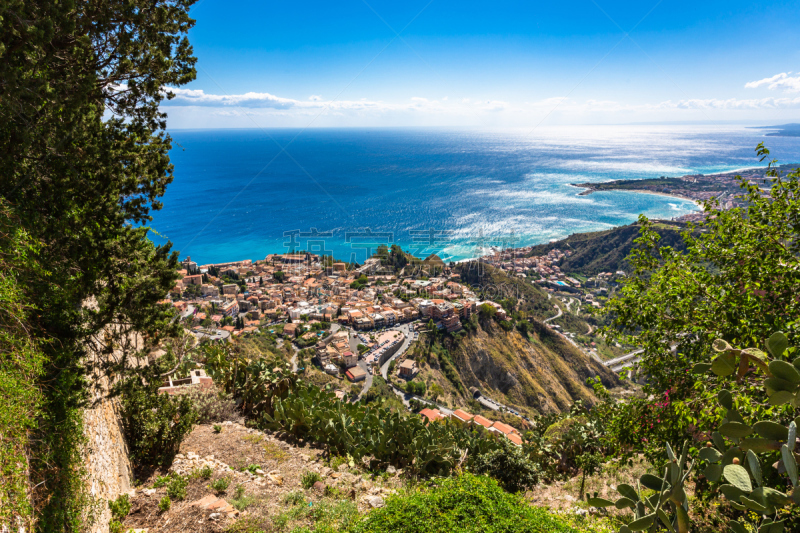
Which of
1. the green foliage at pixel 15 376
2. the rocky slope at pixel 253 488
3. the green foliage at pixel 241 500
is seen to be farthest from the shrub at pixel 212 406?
the green foliage at pixel 15 376

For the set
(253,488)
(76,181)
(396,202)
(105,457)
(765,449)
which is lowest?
(253,488)

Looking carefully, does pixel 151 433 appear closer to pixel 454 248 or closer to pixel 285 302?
pixel 285 302

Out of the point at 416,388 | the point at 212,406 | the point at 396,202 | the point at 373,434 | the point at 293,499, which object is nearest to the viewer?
the point at 293,499

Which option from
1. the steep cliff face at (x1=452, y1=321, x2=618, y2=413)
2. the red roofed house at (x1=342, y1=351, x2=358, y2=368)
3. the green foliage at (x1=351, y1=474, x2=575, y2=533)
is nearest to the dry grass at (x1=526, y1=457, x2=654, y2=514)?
the green foliage at (x1=351, y1=474, x2=575, y2=533)

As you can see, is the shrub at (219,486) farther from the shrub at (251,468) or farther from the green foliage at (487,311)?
the green foliage at (487,311)

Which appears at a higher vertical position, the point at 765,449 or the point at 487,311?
the point at 765,449

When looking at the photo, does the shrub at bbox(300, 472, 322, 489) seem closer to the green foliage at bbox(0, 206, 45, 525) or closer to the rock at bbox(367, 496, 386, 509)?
the rock at bbox(367, 496, 386, 509)

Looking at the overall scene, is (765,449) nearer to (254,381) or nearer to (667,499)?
(667,499)

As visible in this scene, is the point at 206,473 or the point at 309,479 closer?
the point at 206,473

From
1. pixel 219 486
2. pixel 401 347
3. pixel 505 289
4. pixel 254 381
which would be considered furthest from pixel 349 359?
pixel 505 289
